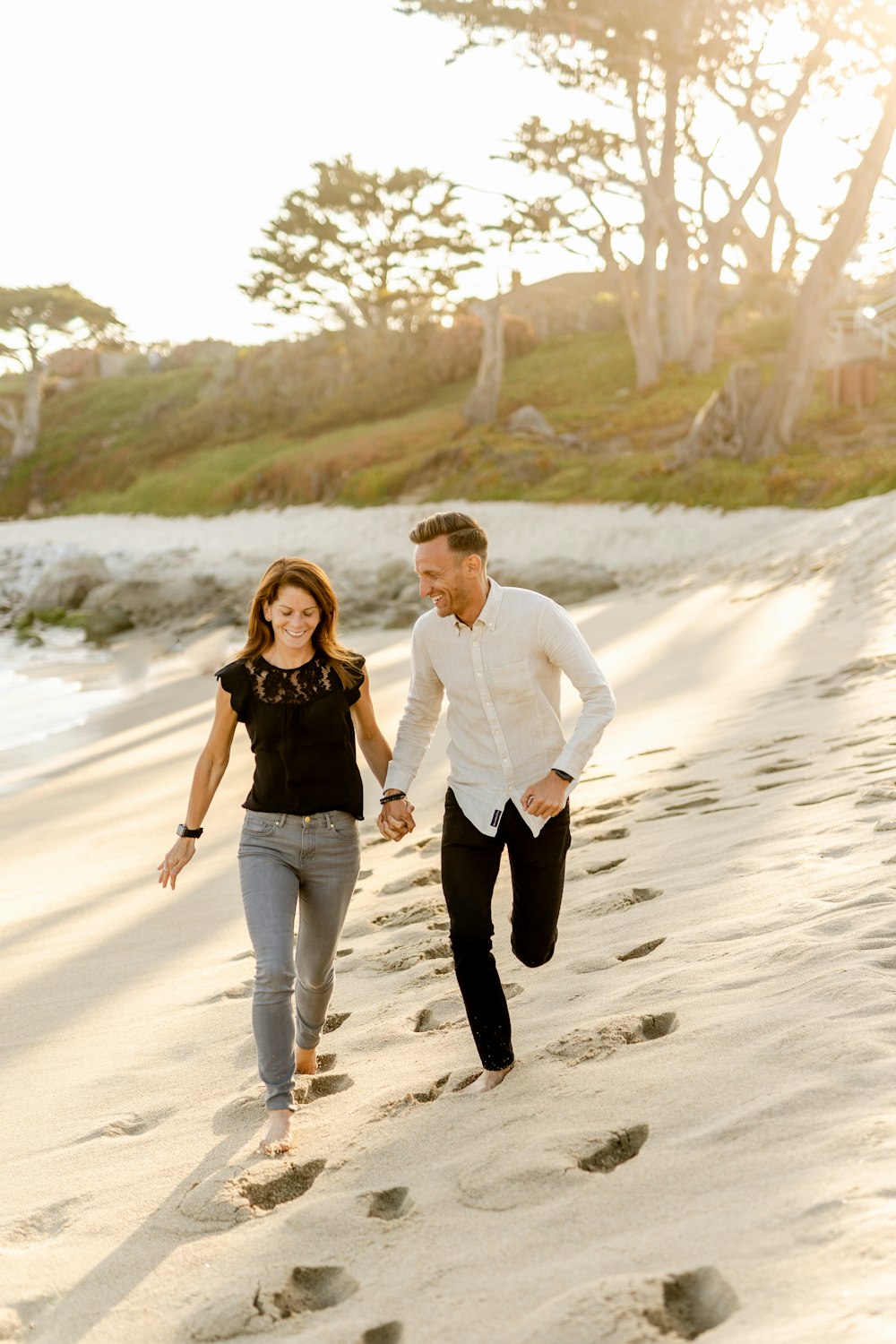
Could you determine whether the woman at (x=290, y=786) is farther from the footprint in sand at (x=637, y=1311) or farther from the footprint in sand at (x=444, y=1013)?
the footprint in sand at (x=637, y=1311)

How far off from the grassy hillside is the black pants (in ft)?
52.3

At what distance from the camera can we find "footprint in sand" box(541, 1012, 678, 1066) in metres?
3.36

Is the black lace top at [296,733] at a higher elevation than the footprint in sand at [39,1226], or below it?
higher

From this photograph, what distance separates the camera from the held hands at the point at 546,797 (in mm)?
3307

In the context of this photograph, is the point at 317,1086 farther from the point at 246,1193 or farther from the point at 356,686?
the point at 356,686

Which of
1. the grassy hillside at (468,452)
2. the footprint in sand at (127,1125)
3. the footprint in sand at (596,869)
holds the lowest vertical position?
the footprint in sand at (127,1125)

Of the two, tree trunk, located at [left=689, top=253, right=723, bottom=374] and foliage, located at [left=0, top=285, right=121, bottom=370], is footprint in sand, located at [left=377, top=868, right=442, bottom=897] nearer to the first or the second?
tree trunk, located at [left=689, top=253, right=723, bottom=374]

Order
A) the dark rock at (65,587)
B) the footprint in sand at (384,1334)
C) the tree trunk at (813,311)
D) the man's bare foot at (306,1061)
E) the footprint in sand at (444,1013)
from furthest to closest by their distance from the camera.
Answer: the dark rock at (65,587) < the tree trunk at (813,311) < the footprint in sand at (444,1013) < the man's bare foot at (306,1061) < the footprint in sand at (384,1334)

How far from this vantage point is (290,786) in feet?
11.4

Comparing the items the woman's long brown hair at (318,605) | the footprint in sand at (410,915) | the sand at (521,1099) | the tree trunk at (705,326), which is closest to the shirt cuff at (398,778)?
the woman's long brown hair at (318,605)

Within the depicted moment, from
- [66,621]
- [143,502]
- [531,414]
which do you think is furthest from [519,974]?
[143,502]

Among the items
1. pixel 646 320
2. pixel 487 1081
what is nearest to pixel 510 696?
pixel 487 1081

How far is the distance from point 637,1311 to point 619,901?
2.59m

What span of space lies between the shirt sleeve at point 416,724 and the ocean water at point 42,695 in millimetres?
8453
